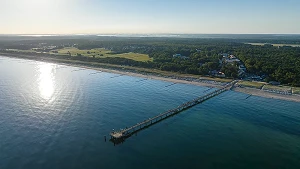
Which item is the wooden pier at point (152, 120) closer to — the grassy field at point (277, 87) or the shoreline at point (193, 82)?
the shoreline at point (193, 82)

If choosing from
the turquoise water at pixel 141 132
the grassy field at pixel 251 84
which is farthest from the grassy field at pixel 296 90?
the grassy field at pixel 251 84

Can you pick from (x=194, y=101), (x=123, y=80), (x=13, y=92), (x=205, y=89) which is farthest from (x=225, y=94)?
(x=13, y=92)

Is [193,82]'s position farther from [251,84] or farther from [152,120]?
[152,120]

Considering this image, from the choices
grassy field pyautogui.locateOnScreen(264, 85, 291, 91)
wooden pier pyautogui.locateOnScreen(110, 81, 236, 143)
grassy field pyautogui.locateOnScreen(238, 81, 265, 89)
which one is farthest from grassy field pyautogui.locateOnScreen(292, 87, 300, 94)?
wooden pier pyautogui.locateOnScreen(110, 81, 236, 143)

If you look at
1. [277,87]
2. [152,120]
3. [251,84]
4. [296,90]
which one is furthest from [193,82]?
[152,120]

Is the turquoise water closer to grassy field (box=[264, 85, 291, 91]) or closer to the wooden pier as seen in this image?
the wooden pier

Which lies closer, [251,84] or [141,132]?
[141,132]

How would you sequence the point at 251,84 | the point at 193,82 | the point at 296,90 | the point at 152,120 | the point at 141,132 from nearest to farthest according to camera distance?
the point at 141,132 → the point at 152,120 → the point at 296,90 → the point at 251,84 → the point at 193,82

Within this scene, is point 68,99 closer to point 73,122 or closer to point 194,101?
point 73,122

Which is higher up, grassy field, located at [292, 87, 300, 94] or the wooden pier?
grassy field, located at [292, 87, 300, 94]
